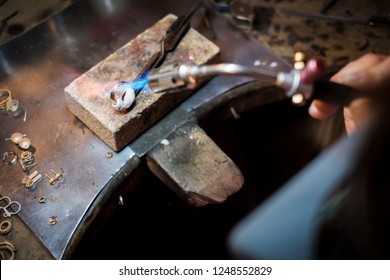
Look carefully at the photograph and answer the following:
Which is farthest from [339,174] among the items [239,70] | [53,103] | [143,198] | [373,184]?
[143,198]

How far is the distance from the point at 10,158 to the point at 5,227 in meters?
0.26

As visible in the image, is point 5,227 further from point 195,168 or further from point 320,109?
point 320,109

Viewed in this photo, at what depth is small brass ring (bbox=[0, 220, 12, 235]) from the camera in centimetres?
142

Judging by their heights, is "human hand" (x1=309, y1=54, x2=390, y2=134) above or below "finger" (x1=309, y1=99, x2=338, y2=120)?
above

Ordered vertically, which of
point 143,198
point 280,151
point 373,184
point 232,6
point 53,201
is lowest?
point 280,151

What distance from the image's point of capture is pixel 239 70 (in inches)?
40.4

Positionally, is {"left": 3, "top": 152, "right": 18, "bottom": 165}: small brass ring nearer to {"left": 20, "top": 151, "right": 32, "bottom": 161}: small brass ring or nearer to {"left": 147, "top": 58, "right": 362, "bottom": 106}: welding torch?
{"left": 20, "top": 151, "right": 32, "bottom": 161}: small brass ring

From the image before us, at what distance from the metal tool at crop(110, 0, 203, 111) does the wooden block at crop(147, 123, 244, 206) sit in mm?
215

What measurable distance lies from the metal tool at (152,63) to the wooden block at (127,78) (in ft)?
0.08

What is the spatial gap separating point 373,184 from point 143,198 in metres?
1.67

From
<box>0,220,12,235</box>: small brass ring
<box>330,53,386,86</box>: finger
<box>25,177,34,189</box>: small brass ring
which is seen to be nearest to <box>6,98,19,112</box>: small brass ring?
<box>25,177,34,189</box>: small brass ring

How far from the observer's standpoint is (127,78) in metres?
1.61

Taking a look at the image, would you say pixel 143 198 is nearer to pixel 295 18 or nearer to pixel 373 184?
pixel 295 18

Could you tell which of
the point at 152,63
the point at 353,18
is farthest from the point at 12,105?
the point at 353,18
